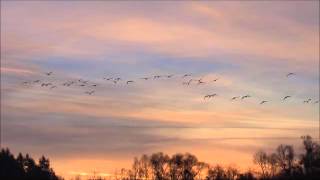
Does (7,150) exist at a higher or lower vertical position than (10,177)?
higher

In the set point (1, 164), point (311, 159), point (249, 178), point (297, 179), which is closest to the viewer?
point (297, 179)

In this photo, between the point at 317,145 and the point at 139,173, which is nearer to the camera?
the point at 317,145

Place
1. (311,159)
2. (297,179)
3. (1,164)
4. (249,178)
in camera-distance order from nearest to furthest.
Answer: (297,179) < (249,178) < (311,159) < (1,164)

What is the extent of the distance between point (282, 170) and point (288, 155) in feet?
33.8

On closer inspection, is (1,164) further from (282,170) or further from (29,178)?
(282,170)

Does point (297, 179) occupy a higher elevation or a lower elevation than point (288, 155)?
lower

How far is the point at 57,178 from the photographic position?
645 ft

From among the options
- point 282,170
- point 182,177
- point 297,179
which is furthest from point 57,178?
point 297,179

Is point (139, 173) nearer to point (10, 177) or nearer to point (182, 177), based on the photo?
point (182, 177)

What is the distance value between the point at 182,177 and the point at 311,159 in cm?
4415

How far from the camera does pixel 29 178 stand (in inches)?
7003

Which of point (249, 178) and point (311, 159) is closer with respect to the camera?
point (249, 178)

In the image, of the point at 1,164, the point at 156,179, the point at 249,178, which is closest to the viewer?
the point at 249,178

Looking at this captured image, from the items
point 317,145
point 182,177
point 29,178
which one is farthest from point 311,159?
point 29,178
